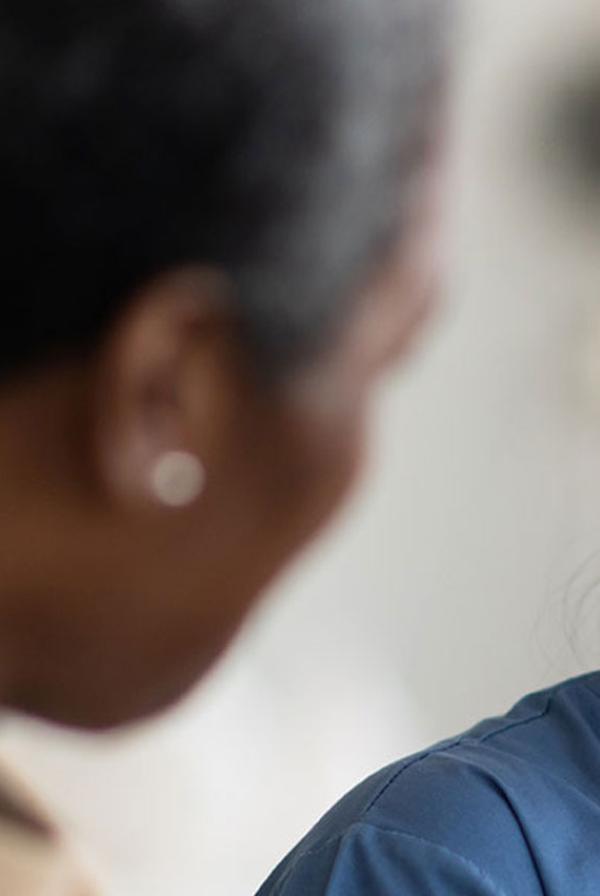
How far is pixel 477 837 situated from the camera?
0.61 m

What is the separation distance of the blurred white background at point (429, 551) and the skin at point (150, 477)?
0.02m

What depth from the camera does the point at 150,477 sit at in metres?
0.19

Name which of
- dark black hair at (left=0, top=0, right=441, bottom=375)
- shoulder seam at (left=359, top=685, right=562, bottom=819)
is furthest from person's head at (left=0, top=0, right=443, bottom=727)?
shoulder seam at (left=359, top=685, right=562, bottom=819)

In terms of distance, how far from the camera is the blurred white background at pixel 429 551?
0.78 feet

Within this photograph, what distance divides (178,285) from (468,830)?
1.56ft

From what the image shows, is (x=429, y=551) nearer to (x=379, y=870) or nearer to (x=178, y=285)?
(x=178, y=285)

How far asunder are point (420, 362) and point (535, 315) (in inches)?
4.5

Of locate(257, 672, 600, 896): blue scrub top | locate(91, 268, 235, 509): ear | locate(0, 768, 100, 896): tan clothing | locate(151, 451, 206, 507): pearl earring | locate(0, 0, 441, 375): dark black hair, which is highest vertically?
locate(0, 0, 441, 375): dark black hair

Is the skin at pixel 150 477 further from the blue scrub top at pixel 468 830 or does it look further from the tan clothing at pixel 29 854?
the blue scrub top at pixel 468 830

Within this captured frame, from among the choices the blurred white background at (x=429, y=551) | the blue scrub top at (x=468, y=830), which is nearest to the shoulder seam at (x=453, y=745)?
the blue scrub top at (x=468, y=830)

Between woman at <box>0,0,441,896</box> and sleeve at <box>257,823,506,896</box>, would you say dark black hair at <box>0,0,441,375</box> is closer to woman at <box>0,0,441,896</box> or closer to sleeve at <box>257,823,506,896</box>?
woman at <box>0,0,441,896</box>

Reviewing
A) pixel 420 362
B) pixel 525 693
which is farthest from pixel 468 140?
pixel 525 693

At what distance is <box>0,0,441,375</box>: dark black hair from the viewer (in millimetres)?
176

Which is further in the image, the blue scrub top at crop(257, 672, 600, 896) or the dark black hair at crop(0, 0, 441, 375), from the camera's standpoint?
the blue scrub top at crop(257, 672, 600, 896)
